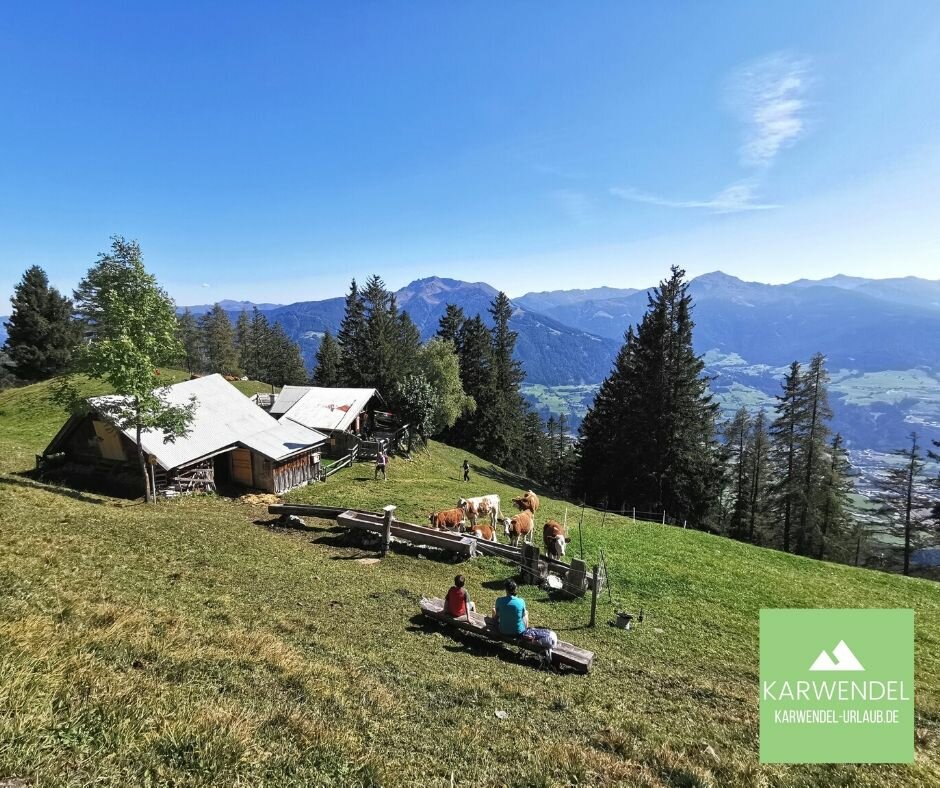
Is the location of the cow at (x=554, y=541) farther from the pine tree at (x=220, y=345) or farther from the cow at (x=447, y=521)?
the pine tree at (x=220, y=345)

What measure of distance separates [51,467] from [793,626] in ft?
122

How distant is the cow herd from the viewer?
20094 millimetres

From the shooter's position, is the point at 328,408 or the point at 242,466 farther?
the point at 328,408

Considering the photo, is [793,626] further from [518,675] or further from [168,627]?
[168,627]

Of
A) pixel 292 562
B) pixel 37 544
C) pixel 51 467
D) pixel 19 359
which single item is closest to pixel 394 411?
pixel 51 467

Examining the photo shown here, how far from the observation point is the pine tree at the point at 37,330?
5838 centimetres

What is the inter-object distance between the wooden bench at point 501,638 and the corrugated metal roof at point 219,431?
65.4ft

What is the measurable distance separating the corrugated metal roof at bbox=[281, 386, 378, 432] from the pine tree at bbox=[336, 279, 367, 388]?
18.8 meters

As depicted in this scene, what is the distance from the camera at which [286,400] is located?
47688 millimetres

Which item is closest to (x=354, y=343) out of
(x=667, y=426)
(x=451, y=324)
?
(x=451, y=324)

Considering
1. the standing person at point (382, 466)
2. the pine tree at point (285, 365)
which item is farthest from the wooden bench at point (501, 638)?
the pine tree at point (285, 365)

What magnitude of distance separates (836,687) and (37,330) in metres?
79.7

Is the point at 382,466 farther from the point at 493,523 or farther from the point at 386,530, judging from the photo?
the point at 386,530

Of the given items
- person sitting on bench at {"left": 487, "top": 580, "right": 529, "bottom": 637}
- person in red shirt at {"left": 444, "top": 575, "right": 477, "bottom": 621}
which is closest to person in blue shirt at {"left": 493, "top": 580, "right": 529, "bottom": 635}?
person sitting on bench at {"left": 487, "top": 580, "right": 529, "bottom": 637}
